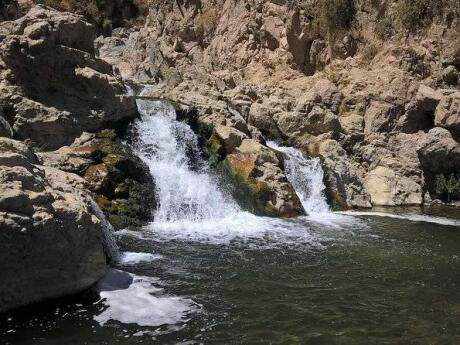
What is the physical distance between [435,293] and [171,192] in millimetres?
9143

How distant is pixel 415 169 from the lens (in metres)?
21.5

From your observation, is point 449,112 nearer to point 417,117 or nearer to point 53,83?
point 417,117

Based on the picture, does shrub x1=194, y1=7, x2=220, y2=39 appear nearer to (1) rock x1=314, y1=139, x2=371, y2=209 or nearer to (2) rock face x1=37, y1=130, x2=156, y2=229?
(1) rock x1=314, y1=139, x2=371, y2=209

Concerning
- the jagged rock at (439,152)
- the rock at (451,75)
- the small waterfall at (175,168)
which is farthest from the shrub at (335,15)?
the small waterfall at (175,168)

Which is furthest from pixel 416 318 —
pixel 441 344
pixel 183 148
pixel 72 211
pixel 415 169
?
pixel 415 169

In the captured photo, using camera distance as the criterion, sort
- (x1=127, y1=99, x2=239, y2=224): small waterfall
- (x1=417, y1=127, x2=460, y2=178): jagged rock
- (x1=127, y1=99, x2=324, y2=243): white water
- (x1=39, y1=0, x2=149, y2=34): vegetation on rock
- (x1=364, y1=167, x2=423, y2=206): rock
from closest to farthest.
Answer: (x1=127, y1=99, x2=324, y2=243): white water → (x1=127, y1=99, x2=239, y2=224): small waterfall → (x1=364, y1=167, x2=423, y2=206): rock → (x1=417, y1=127, x2=460, y2=178): jagged rock → (x1=39, y1=0, x2=149, y2=34): vegetation on rock

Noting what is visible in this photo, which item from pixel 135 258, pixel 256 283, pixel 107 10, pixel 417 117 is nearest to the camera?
pixel 256 283

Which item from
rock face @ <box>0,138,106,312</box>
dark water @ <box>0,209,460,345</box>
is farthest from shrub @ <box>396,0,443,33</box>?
rock face @ <box>0,138,106,312</box>

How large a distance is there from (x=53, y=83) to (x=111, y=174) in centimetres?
391

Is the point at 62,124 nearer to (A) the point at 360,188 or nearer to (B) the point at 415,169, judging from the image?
(A) the point at 360,188

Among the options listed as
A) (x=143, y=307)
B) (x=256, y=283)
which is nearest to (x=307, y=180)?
(x=256, y=283)

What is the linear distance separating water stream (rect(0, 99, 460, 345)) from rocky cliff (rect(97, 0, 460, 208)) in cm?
457

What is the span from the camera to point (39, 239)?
7551 millimetres

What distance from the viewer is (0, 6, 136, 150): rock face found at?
15.4 meters
